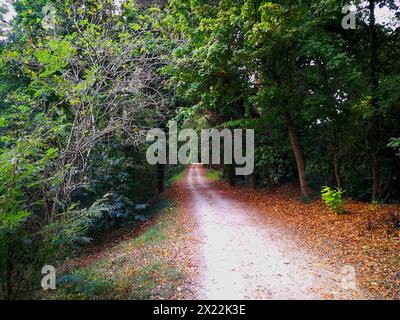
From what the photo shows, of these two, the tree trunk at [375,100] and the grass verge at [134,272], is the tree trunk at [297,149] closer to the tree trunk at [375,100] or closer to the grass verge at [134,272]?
the tree trunk at [375,100]

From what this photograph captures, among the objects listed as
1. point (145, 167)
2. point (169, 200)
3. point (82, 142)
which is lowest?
point (169, 200)

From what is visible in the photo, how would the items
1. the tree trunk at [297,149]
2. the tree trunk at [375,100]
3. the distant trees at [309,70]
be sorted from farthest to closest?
the tree trunk at [297,149], the tree trunk at [375,100], the distant trees at [309,70]

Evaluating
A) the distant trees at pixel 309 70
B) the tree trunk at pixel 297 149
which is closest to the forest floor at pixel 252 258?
the tree trunk at pixel 297 149

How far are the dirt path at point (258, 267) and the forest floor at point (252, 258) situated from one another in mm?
18

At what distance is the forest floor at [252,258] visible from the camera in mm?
5020

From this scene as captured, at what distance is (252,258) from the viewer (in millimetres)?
6531

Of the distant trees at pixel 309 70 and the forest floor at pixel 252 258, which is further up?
the distant trees at pixel 309 70

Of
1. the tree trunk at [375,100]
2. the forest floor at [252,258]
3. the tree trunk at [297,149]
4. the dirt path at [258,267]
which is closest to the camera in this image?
the dirt path at [258,267]

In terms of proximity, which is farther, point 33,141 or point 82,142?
point 82,142

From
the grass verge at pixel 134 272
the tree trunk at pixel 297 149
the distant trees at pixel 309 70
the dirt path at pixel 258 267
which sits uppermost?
the distant trees at pixel 309 70

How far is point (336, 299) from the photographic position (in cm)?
455

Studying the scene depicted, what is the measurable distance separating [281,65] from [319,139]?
4230 mm
